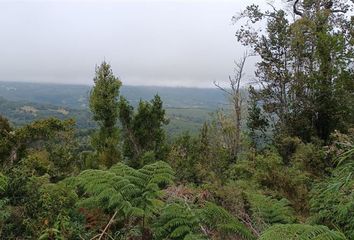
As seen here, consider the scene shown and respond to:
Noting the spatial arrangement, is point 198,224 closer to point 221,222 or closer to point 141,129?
point 221,222

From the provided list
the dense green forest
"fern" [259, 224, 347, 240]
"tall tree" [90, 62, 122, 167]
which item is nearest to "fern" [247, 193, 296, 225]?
the dense green forest

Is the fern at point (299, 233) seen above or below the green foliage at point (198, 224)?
above

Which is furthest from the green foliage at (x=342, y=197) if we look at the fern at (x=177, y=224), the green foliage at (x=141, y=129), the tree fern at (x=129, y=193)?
the green foliage at (x=141, y=129)

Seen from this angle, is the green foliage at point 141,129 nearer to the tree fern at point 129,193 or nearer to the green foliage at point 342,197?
the tree fern at point 129,193

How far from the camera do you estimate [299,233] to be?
3.07m

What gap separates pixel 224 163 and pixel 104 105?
25.3 feet

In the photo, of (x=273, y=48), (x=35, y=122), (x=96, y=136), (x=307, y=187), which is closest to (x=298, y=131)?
(x=273, y=48)

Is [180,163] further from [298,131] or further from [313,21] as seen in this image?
[313,21]

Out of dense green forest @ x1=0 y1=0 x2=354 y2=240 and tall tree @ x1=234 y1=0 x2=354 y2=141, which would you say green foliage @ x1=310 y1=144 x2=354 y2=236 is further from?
tall tree @ x1=234 y1=0 x2=354 y2=141

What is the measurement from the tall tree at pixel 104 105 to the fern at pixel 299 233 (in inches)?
716

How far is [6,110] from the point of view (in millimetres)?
181875

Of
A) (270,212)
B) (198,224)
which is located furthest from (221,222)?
(270,212)

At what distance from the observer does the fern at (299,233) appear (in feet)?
9.29

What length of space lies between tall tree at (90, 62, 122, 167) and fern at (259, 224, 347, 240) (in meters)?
18.2
